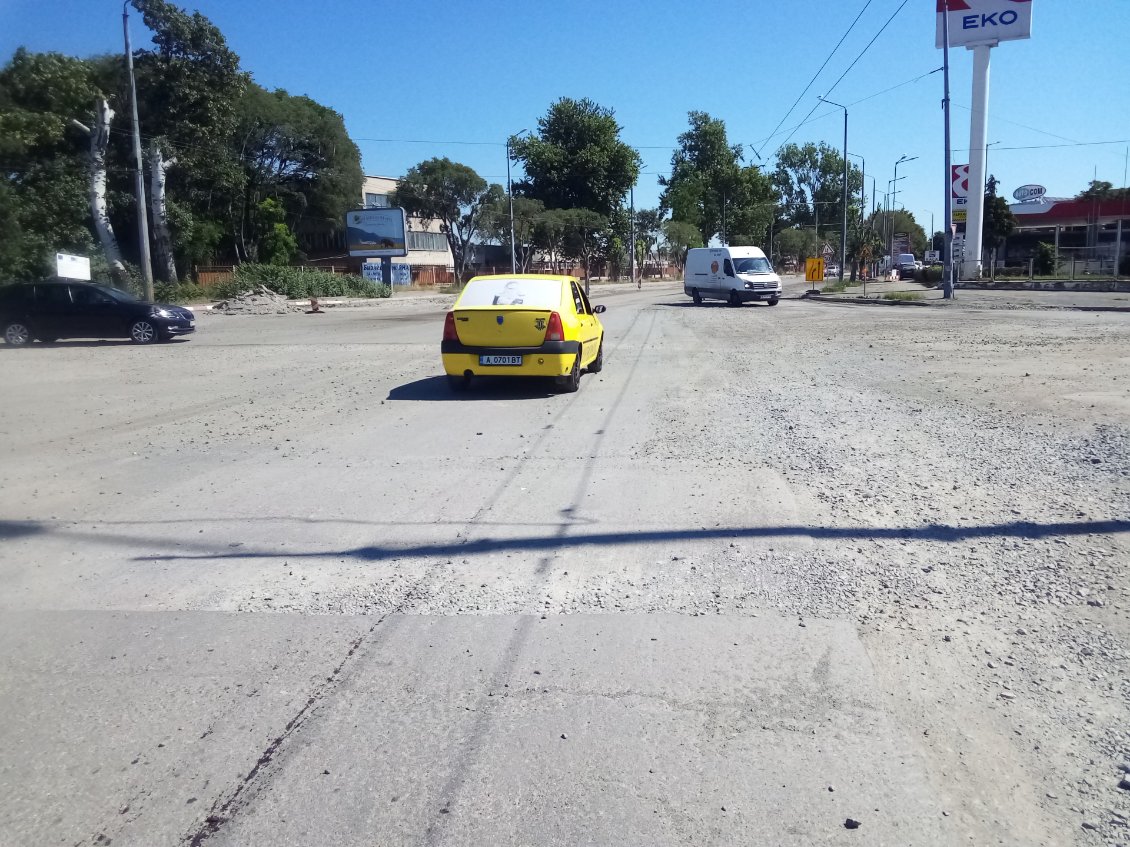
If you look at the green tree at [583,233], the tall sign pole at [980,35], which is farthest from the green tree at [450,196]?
the tall sign pole at [980,35]

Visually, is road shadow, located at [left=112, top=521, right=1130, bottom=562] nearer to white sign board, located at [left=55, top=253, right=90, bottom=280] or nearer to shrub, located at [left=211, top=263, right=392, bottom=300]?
white sign board, located at [left=55, top=253, right=90, bottom=280]

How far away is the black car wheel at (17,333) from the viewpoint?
20828 mm

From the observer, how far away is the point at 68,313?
2078cm

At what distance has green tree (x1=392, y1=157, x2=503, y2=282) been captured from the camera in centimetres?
6675

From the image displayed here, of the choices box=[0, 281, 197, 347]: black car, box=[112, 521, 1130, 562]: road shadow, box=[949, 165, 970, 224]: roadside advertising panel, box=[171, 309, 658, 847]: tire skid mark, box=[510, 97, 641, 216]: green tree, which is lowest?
box=[171, 309, 658, 847]: tire skid mark

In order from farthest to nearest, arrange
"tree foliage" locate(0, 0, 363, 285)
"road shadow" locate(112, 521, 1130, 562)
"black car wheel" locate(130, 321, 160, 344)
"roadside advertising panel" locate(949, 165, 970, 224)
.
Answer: "roadside advertising panel" locate(949, 165, 970, 224), "tree foliage" locate(0, 0, 363, 285), "black car wheel" locate(130, 321, 160, 344), "road shadow" locate(112, 521, 1130, 562)

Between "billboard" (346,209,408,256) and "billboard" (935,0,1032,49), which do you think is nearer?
"billboard" (935,0,1032,49)

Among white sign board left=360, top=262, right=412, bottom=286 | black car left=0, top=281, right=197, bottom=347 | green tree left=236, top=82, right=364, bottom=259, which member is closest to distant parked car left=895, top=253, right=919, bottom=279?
white sign board left=360, top=262, right=412, bottom=286

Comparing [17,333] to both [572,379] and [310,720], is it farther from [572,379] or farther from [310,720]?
[310,720]

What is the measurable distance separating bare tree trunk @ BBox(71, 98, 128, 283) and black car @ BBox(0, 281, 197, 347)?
72.9ft

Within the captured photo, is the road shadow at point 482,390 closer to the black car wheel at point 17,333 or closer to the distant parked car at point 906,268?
the black car wheel at point 17,333

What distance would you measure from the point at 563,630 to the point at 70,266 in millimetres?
27255

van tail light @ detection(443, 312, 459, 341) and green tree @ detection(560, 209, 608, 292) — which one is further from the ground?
green tree @ detection(560, 209, 608, 292)

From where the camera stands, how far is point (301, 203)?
198ft
